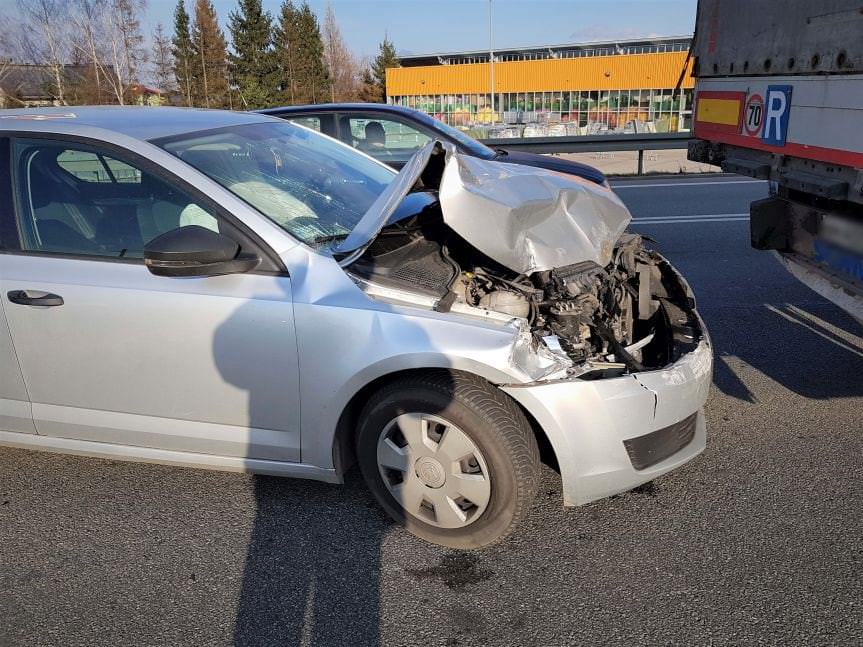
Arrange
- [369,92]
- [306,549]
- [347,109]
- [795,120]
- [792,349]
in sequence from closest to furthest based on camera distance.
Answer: [306,549] < [795,120] < [792,349] < [347,109] < [369,92]

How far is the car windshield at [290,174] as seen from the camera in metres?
2.94

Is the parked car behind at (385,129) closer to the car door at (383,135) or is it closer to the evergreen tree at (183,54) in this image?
the car door at (383,135)

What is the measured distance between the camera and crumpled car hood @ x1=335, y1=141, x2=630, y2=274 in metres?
2.86

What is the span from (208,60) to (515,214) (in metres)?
49.7

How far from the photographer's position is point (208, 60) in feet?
154

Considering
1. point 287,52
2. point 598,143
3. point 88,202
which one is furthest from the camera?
point 287,52

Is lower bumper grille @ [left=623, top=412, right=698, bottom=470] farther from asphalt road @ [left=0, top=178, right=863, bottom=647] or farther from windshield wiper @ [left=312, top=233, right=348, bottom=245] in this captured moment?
windshield wiper @ [left=312, top=233, right=348, bottom=245]

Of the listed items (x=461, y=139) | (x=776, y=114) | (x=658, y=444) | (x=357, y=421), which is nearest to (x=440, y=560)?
(x=357, y=421)

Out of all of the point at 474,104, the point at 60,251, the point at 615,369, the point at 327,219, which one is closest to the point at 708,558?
the point at 615,369

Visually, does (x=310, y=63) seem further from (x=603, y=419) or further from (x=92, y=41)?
(x=603, y=419)

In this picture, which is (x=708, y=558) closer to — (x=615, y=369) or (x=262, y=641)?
(x=615, y=369)

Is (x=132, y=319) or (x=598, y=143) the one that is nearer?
(x=132, y=319)

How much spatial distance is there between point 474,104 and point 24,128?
188 feet

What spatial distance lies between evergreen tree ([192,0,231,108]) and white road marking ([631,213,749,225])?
4101 cm
